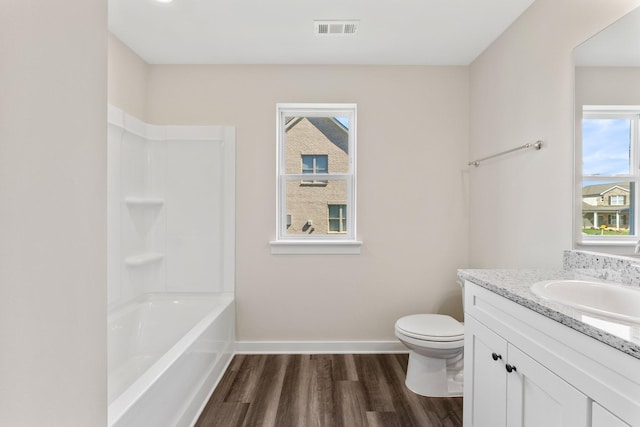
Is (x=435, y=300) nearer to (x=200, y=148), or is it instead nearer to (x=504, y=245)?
(x=504, y=245)

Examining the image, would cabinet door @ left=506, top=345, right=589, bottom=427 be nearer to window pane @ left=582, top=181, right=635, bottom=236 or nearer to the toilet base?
window pane @ left=582, top=181, right=635, bottom=236

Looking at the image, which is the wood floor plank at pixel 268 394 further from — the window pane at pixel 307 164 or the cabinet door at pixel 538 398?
the window pane at pixel 307 164

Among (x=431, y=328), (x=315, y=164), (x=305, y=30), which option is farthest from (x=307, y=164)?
(x=431, y=328)

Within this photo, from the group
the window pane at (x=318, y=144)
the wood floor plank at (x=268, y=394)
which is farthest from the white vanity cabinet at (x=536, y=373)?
the window pane at (x=318, y=144)

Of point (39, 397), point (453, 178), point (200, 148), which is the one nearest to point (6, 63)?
point (39, 397)

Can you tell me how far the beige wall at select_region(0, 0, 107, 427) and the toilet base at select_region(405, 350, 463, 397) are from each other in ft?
6.04

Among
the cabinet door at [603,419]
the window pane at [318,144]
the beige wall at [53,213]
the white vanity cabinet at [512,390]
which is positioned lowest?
the white vanity cabinet at [512,390]

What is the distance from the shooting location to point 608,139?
1369mm

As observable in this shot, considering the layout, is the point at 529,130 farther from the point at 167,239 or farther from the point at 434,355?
the point at 167,239

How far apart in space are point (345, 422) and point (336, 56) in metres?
2.38

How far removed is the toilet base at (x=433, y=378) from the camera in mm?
2004

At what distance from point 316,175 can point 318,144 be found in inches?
10.4

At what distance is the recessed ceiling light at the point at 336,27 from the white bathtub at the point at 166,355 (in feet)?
6.51

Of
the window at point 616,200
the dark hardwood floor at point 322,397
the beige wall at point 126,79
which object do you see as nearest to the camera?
the window at point 616,200
